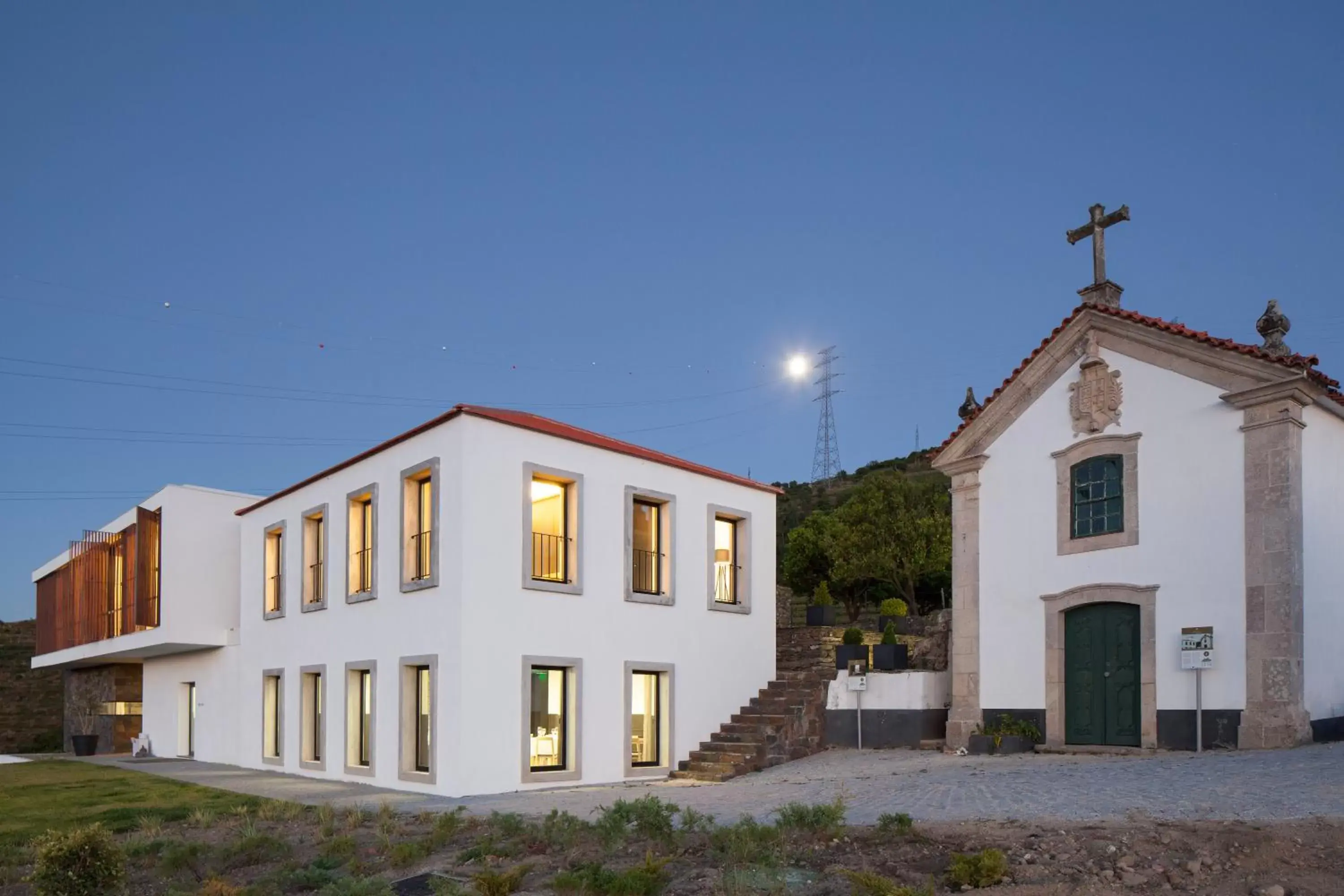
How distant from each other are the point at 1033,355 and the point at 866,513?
24.4 metres

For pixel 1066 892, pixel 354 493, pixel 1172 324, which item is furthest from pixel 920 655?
pixel 1066 892

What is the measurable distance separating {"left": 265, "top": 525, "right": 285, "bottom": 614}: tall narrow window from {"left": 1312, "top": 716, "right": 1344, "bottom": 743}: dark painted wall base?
17923 mm

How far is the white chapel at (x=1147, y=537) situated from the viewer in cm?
1562

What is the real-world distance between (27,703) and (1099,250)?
4239cm

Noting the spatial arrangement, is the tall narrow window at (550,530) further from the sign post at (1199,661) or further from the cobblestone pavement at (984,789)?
the sign post at (1199,661)

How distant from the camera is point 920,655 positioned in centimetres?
2106

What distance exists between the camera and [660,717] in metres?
19.9

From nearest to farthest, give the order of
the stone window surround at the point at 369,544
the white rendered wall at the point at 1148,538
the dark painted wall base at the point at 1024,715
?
the white rendered wall at the point at 1148,538 < the dark painted wall base at the point at 1024,715 < the stone window surround at the point at 369,544

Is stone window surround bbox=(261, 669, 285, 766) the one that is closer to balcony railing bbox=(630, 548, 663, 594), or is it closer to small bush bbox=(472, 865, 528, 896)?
balcony railing bbox=(630, 548, 663, 594)

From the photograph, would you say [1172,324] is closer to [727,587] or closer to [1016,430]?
[1016,430]

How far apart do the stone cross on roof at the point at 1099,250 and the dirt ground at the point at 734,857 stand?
1108 cm

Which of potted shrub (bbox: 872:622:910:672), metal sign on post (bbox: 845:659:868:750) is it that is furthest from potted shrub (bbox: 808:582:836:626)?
metal sign on post (bbox: 845:659:868:750)

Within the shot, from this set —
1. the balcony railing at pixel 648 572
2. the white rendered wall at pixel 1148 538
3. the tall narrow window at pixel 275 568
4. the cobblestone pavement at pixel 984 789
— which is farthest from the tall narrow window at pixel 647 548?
the tall narrow window at pixel 275 568

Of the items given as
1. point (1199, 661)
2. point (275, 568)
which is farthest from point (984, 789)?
point (275, 568)
